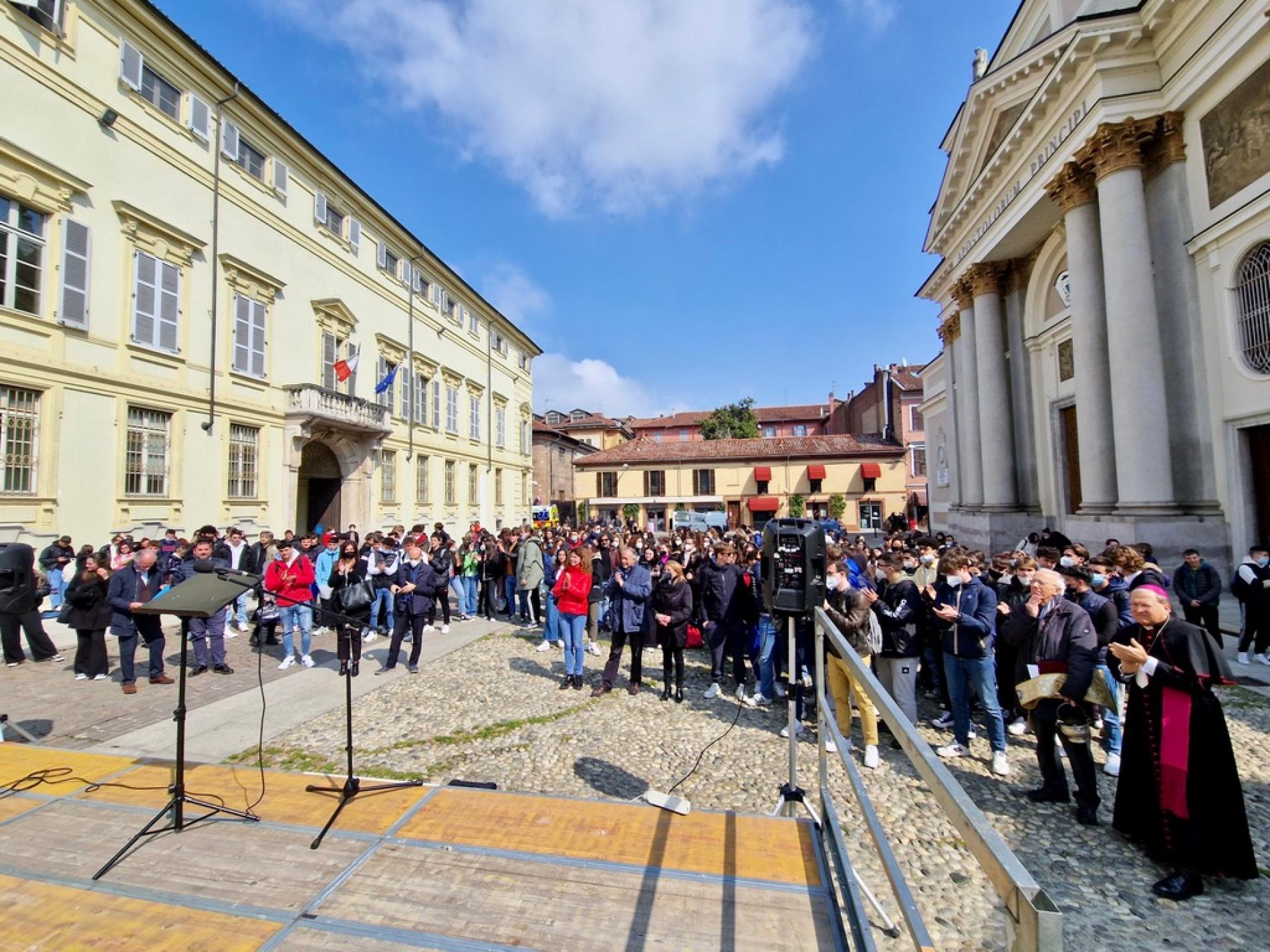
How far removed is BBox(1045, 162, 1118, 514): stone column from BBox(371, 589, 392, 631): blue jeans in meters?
14.7

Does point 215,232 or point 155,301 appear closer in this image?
point 155,301

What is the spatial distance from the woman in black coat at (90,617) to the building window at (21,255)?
690cm

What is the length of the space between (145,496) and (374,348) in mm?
10881

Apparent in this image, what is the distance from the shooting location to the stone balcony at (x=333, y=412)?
17.5m

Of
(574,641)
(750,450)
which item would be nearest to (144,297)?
(574,641)

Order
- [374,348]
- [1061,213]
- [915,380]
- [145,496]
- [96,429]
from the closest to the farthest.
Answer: [96,429]
[145,496]
[1061,213]
[374,348]
[915,380]

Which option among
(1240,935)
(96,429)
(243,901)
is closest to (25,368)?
(96,429)

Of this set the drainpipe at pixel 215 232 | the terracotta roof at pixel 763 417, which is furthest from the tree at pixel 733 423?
the drainpipe at pixel 215 232

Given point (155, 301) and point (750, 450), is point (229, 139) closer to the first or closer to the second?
point (155, 301)

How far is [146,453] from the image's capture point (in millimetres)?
13273

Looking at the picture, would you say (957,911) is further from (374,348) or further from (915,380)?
(915,380)

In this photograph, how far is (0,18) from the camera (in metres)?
10.7

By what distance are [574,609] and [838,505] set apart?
37.1 metres

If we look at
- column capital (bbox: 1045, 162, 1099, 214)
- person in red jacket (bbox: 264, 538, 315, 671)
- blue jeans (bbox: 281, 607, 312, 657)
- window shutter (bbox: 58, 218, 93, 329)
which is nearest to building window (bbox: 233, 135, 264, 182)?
window shutter (bbox: 58, 218, 93, 329)
